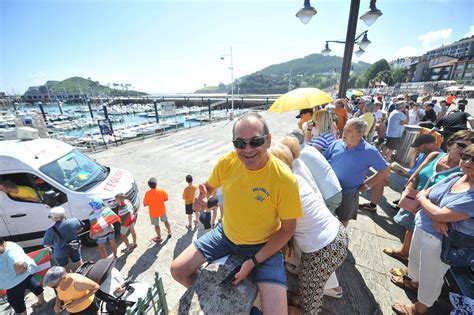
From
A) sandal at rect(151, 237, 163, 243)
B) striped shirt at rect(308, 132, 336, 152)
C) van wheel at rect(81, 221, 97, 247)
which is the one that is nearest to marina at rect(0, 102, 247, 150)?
van wheel at rect(81, 221, 97, 247)

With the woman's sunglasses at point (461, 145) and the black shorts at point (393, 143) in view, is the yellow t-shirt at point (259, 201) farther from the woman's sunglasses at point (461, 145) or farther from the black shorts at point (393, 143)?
the black shorts at point (393, 143)

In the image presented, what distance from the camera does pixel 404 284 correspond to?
2686 millimetres

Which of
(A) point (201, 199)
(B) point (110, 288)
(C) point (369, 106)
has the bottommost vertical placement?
(B) point (110, 288)

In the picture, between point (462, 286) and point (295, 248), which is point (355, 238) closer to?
point (462, 286)

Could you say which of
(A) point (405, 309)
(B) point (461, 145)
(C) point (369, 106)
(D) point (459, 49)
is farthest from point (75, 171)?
(D) point (459, 49)

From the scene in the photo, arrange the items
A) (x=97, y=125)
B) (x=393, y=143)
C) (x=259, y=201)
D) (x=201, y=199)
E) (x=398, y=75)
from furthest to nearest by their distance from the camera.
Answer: (x=398, y=75) → (x=97, y=125) → (x=393, y=143) → (x=201, y=199) → (x=259, y=201)

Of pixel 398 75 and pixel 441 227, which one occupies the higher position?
pixel 398 75

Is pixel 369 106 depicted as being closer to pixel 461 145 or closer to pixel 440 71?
pixel 461 145

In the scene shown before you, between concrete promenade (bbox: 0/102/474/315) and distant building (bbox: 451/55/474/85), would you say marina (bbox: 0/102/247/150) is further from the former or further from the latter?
distant building (bbox: 451/55/474/85)

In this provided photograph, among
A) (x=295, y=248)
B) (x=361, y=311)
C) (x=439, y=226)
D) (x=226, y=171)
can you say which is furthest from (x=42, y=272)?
(x=439, y=226)

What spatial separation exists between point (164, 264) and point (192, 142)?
37.4 feet

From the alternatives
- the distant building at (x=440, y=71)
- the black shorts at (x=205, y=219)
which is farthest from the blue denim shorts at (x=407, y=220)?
the distant building at (x=440, y=71)

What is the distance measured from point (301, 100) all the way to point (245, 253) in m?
3.85

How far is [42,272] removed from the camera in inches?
134
